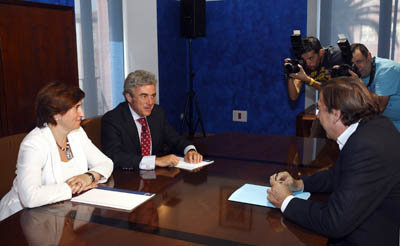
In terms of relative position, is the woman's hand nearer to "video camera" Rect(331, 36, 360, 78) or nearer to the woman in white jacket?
the woman in white jacket

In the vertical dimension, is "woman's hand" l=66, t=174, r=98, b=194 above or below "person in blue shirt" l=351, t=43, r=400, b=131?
below

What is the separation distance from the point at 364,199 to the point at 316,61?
2.19 m

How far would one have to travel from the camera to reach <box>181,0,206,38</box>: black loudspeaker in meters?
4.80

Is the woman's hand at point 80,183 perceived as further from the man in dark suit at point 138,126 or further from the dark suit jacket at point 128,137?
the man in dark suit at point 138,126

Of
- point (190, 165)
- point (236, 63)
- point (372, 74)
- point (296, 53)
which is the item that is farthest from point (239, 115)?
point (190, 165)

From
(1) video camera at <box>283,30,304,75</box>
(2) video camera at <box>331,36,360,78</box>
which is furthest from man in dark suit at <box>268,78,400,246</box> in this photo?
(1) video camera at <box>283,30,304,75</box>

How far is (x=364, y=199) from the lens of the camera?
4.00 ft

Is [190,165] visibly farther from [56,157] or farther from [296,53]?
[296,53]

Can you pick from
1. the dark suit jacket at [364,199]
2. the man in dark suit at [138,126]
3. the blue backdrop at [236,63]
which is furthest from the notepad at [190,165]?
the blue backdrop at [236,63]

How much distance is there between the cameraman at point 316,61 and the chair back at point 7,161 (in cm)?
230

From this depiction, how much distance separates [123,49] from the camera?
4531mm

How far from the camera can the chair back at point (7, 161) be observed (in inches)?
69.7

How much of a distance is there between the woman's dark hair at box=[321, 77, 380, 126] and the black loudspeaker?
368 centimetres

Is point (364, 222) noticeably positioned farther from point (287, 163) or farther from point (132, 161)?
point (132, 161)
